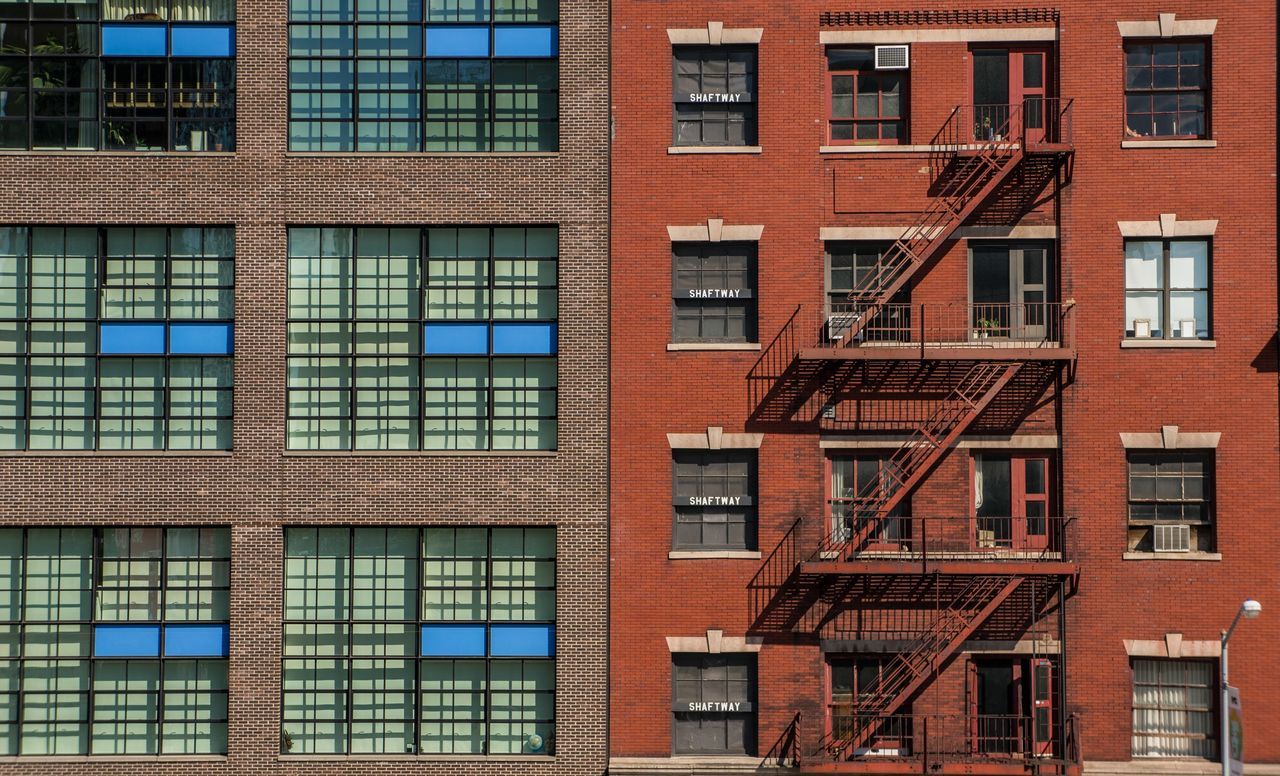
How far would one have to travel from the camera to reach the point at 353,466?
2336 cm

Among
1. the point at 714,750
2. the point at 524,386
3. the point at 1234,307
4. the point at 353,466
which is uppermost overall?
the point at 1234,307

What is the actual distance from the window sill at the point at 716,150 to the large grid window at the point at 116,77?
899cm

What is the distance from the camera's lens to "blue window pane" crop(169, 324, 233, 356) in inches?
936

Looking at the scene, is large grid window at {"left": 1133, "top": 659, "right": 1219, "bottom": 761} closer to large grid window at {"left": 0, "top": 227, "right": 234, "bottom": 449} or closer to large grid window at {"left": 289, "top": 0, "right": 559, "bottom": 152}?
large grid window at {"left": 289, "top": 0, "right": 559, "bottom": 152}

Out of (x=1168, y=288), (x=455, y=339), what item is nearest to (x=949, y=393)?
(x=1168, y=288)

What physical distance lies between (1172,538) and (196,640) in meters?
19.0

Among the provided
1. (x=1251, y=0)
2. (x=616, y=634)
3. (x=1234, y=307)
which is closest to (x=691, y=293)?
(x=616, y=634)

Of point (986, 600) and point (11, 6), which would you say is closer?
point (986, 600)

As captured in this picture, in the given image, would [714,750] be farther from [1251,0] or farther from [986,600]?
[1251,0]

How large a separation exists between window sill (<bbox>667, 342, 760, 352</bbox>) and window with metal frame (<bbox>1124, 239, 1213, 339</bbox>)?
7.30 meters

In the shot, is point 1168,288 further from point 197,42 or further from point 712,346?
point 197,42

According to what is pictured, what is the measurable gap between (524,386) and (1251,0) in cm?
1597

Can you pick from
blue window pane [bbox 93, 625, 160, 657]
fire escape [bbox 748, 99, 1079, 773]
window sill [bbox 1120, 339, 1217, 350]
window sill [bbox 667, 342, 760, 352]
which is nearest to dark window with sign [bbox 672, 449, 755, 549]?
fire escape [bbox 748, 99, 1079, 773]

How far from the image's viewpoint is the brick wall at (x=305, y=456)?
2320cm
